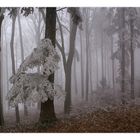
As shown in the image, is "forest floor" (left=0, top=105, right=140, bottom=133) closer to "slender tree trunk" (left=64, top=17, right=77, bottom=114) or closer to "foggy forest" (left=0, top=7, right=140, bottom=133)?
"foggy forest" (left=0, top=7, right=140, bottom=133)

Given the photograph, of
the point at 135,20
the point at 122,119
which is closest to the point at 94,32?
the point at 135,20

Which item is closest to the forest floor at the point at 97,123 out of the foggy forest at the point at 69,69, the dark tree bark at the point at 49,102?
the foggy forest at the point at 69,69

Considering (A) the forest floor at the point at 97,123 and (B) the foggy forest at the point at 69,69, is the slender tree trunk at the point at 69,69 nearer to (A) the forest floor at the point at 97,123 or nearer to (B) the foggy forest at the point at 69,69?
(B) the foggy forest at the point at 69,69

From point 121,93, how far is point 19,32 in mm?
2637

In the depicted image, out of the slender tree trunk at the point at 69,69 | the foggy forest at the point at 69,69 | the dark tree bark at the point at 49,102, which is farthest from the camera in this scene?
the slender tree trunk at the point at 69,69

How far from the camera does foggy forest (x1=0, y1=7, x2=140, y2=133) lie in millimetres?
6676

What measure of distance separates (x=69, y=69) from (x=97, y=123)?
1.34 metres

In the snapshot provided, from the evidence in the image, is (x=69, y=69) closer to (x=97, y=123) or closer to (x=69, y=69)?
(x=69, y=69)

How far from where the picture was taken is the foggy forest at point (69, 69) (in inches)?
263

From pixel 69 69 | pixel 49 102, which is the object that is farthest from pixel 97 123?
pixel 69 69

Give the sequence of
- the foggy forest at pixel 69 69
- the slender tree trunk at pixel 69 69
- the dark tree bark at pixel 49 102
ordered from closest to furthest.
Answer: the foggy forest at pixel 69 69
the dark tree bark at pixel 49 102
the slender tree trunk at pixel 69 69

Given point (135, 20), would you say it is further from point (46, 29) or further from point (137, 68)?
point (46, 29)

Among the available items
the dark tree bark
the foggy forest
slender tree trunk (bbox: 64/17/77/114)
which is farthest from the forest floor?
slender tree trunk (bbox: 64/17/77/114)

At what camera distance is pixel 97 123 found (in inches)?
268
